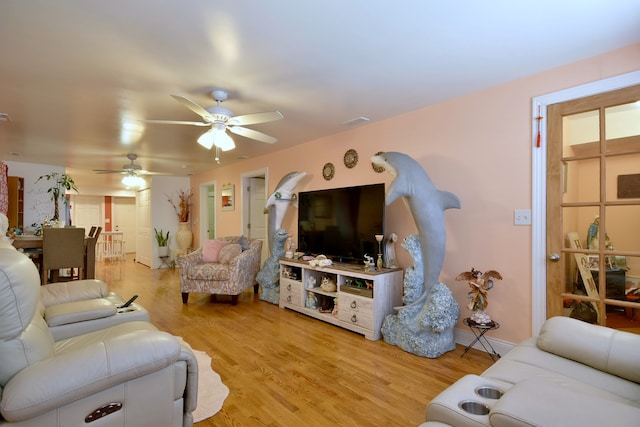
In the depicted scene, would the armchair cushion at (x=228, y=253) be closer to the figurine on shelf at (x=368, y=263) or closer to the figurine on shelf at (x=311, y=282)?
the figurine on shelf at (x=311, y=282)

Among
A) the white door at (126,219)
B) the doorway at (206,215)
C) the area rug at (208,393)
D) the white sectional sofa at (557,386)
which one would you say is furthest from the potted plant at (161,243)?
the white sectional sofa at (557,386)

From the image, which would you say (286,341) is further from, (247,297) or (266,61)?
(266,61)

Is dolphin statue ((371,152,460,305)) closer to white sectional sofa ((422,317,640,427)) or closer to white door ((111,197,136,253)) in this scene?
white sectional sofa ((422,317,640,427))

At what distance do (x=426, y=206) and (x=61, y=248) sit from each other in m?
4.75

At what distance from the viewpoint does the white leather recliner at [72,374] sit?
3.59ft

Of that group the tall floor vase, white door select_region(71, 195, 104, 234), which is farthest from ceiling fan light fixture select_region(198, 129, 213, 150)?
white door select_region(71, 195, 104, 234)

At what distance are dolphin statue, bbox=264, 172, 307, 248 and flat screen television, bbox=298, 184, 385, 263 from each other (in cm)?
36

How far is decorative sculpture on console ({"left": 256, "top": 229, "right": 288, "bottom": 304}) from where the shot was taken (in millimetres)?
4473

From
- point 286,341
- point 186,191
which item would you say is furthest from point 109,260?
point 286,341

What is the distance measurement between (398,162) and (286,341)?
196cm

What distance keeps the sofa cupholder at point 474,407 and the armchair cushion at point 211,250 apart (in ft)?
13.6

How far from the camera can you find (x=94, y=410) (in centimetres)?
123

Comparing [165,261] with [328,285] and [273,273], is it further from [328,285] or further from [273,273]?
[328,285]

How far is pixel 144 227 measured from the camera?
329 inches
